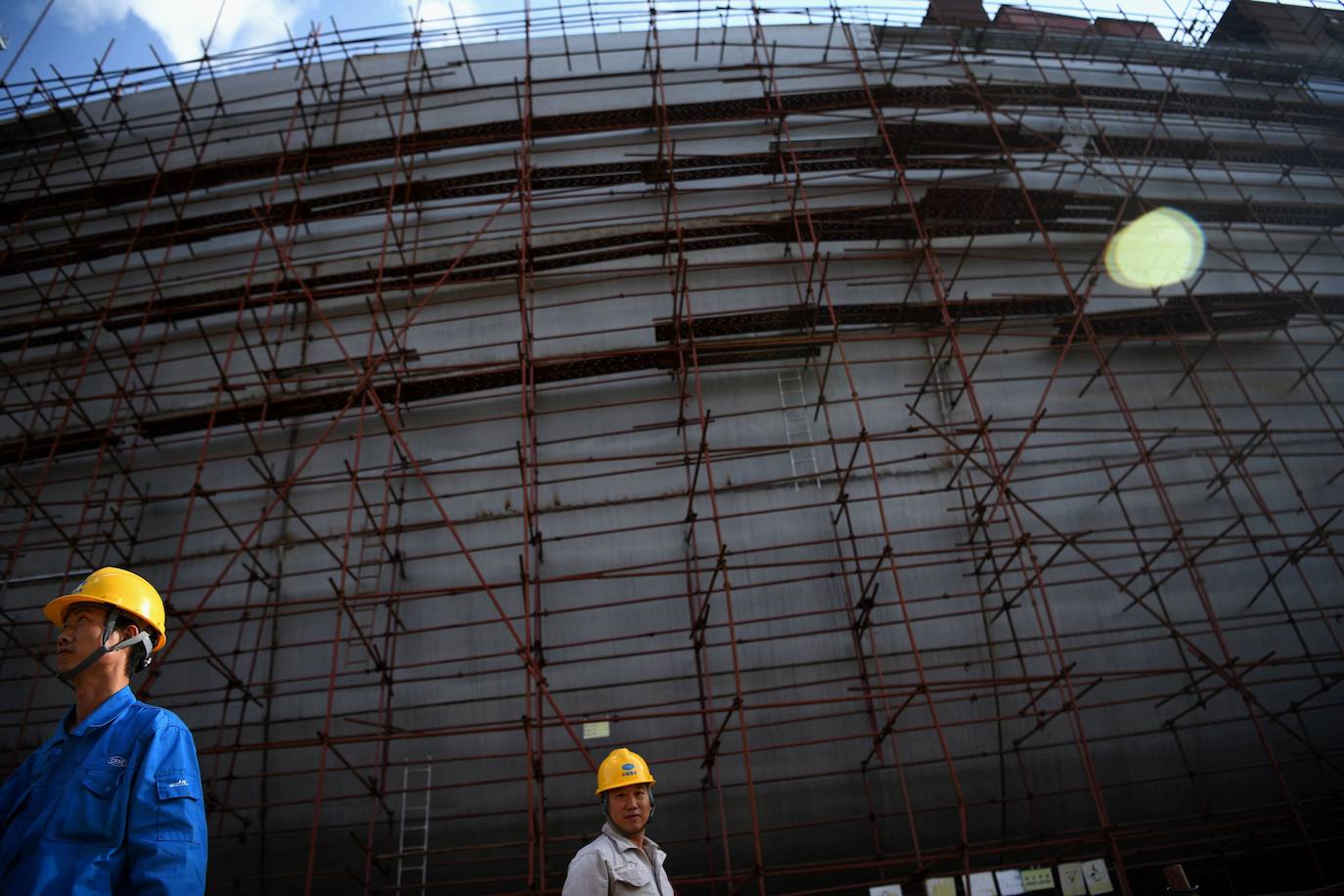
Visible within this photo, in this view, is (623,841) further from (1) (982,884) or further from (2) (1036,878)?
(2) (1036,878)

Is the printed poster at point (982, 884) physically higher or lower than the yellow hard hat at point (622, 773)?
lower

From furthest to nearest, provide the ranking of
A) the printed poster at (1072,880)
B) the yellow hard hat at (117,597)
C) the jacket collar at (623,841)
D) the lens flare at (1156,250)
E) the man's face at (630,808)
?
the lens flare at (1156,250)
the printed poster at (1072,880)
the man's face at (630,808)
the jacket collar at (623,841)
the yellow hard hat at (117,597)

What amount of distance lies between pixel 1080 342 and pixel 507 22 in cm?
929

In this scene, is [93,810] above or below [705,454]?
below

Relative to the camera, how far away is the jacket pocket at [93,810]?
7.23 feet

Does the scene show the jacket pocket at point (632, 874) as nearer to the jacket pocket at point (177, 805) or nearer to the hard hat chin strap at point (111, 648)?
the jacket pocket at point (177, 805)

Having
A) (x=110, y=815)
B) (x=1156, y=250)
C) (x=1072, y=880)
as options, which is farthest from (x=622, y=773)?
(x=1156, y=250)

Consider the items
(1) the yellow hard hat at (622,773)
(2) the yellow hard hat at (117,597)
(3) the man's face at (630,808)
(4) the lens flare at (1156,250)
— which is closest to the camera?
(2) the yellow hard hat at (117,597)

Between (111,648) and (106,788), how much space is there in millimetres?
456

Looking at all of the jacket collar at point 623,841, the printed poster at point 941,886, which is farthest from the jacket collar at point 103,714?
the printed poster at point 941,886

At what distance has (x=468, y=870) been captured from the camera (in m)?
7.27

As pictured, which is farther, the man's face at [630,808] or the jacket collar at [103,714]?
the man's face at [630,808]

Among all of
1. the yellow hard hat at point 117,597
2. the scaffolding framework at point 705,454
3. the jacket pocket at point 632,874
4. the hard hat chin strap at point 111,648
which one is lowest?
the jacket pocket at point 632,874

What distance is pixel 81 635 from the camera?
2.56m
